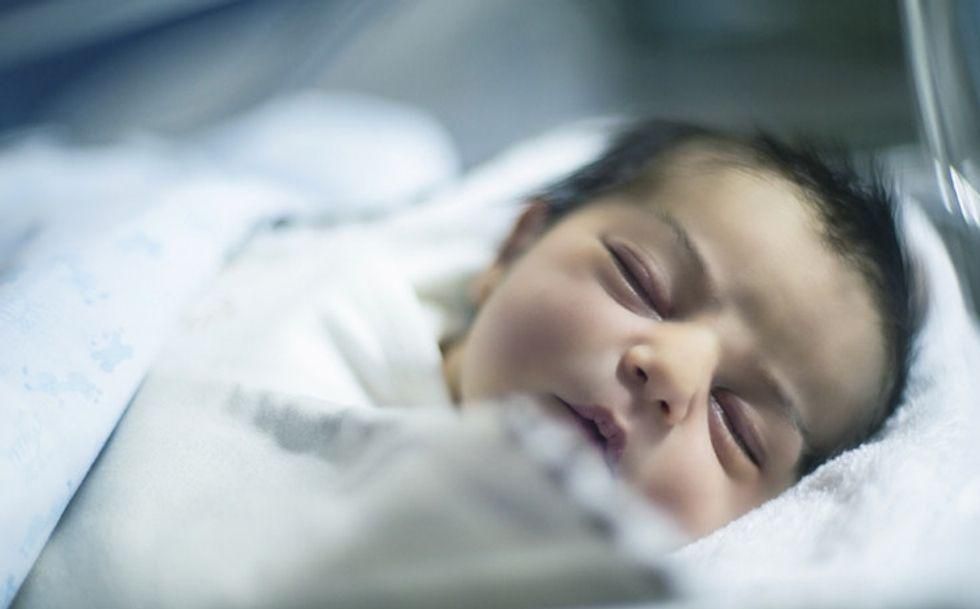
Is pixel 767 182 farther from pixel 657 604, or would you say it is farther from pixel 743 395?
pixel 657 604

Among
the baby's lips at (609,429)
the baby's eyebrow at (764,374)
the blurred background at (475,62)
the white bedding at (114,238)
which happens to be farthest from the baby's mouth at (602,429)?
the blurred background at (475,62)

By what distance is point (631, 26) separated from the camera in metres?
1.29

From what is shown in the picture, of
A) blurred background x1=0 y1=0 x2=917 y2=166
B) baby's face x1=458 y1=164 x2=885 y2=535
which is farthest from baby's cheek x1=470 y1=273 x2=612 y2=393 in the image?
blurred background x1=0 y1=0 x2=917 y2=166

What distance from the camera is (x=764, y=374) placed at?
634 mm

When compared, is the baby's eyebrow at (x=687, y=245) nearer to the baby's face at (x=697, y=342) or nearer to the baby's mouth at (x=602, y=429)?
the baby's face at (x=697, y=342)

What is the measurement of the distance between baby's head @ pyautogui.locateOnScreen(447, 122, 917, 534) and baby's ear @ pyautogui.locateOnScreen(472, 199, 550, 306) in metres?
0.04

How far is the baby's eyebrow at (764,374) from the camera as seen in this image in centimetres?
64

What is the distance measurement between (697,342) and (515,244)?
21 cm

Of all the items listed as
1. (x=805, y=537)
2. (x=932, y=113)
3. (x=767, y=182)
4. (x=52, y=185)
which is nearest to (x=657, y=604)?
(x=805, y=537)

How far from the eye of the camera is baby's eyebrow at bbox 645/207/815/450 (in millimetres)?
637

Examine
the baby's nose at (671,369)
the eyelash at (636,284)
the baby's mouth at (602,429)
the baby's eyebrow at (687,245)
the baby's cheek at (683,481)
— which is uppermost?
the baby's eyebrow at (687,245)

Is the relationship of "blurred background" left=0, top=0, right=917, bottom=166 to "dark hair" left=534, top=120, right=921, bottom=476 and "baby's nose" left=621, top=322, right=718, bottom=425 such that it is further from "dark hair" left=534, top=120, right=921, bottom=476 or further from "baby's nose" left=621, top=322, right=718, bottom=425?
"baby's nose" left=621, top=322, right=718, bottom=425

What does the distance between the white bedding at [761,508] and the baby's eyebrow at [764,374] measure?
0.10ft

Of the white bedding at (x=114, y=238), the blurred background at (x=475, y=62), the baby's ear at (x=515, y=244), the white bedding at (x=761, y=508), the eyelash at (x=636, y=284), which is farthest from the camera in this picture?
the blurred background at (x=475, y=62)
